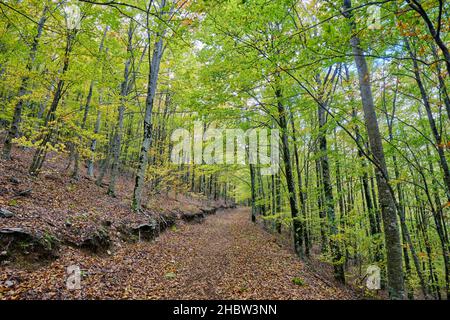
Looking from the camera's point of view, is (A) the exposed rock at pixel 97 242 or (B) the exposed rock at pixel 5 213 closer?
(B) the exposed rock at pixel 5 213

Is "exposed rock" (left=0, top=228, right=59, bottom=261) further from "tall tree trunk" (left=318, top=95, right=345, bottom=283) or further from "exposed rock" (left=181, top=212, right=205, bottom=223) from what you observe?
"exposed rock" (left=181, top=212, right=205, bottom=223)

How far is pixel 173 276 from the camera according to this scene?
671 centimetres

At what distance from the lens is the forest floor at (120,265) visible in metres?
4.76

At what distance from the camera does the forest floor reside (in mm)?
4758

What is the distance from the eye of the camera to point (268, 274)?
718 centimetres

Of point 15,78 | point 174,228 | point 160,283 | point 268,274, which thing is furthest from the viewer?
point 174,228

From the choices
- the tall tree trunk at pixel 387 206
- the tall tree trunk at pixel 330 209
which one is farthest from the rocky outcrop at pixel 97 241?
the tall tree trunk at pixel 330 209

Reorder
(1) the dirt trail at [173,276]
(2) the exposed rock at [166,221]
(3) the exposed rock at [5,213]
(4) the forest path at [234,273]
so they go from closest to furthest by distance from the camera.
Result: (1) the dirt trail at [173,276] < (3) the exposed rock at [5,213] < (4) the forest path at [234,273] < (2) the exposed rock at [166,221]

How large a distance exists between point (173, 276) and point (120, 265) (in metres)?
1.63

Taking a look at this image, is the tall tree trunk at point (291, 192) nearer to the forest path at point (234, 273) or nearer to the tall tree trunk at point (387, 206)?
the forest path at point (234, 273)

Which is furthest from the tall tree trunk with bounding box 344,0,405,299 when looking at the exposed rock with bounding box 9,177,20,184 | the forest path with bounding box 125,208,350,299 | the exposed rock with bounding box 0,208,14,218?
the exposed rock with bounding box 9,177,20,184

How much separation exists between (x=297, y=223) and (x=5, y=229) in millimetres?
10129
